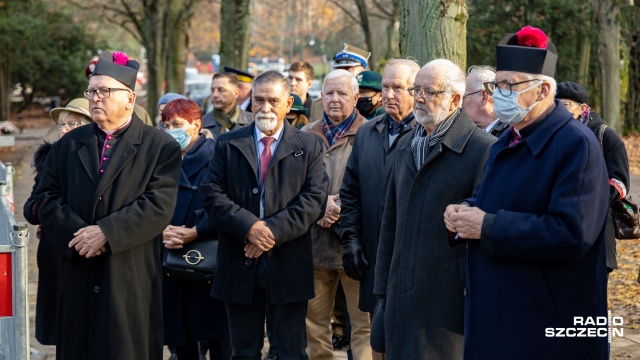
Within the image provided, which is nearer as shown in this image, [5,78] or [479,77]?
[479,77]

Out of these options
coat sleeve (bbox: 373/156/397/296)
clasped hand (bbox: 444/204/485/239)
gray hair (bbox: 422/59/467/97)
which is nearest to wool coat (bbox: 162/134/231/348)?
coat sleeve (bbox: 373/156/397/296)

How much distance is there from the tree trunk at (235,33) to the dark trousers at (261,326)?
1219cm

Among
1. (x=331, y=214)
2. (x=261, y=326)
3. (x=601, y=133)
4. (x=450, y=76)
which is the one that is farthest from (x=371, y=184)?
(x=601, y=133)

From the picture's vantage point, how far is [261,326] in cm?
622

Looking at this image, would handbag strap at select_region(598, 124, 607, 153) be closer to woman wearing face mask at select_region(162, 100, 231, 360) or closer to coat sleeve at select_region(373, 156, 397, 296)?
coat sleeve at select_region(373, 156, 397, 296)

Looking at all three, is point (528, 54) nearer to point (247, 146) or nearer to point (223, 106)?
point (247, 146)

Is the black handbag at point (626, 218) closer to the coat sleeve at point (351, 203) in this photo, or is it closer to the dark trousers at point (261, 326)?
the coat sleeve at point (351, 203)

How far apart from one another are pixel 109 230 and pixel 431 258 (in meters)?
1.87

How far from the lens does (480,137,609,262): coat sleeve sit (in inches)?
151

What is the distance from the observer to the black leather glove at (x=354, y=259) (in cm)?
612

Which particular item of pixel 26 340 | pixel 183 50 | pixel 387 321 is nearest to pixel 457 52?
pixel 387 321

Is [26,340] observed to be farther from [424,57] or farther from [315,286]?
[424,57]

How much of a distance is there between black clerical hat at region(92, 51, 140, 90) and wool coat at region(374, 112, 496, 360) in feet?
6.15

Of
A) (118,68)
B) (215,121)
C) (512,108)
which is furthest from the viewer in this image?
(215,121)
